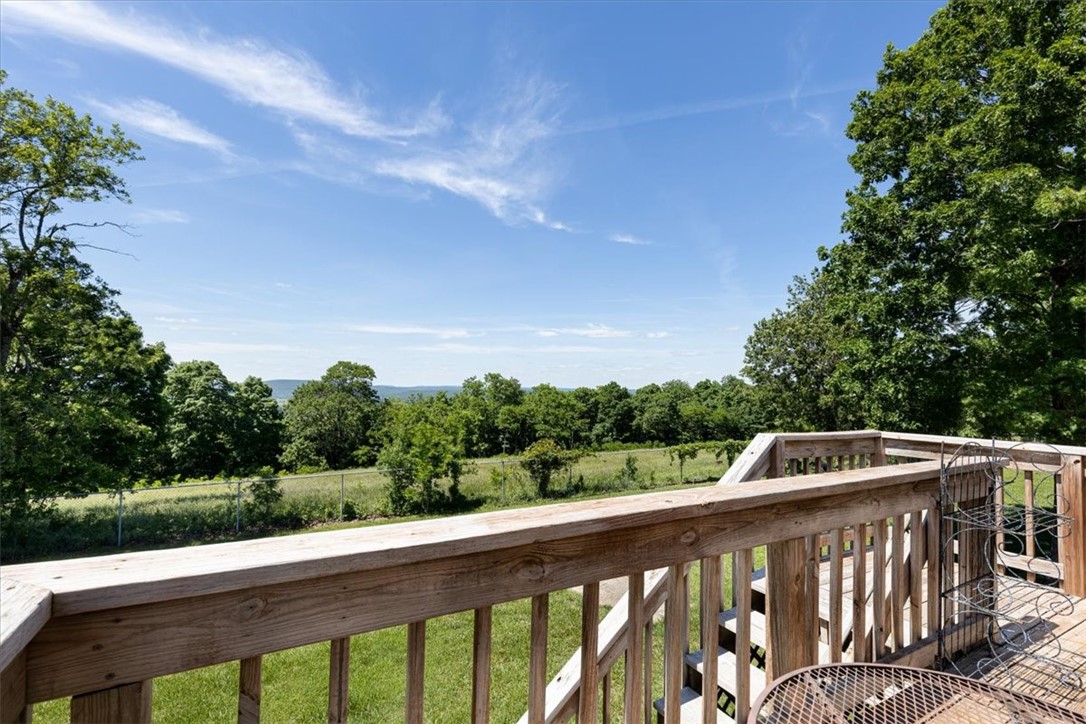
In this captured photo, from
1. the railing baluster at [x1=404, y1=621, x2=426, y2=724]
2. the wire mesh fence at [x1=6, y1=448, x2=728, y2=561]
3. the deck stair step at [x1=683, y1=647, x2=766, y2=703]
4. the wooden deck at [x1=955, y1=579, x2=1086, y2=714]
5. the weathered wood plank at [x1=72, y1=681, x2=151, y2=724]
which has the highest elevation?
the weathered wood plank at [x1=72, y1=681, x2=151, y2=724]

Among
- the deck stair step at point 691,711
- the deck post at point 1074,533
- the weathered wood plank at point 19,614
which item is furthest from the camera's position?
the deck post at point 1074,533

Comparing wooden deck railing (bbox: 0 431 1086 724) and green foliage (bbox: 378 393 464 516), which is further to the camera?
green foliage (bbox: 378 393 464 516)

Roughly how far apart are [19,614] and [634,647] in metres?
1.12

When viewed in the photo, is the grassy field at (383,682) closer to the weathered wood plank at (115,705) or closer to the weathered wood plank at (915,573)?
the weathered wood plank at (915,573)

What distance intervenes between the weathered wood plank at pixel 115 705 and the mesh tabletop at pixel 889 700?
1158 millimetres

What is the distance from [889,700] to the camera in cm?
124

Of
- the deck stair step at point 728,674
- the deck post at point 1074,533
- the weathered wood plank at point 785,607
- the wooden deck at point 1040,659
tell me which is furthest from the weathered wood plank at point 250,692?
the deck post at point 1074,533

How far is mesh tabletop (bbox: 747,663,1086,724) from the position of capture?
114cm

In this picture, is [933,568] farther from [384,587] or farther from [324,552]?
[324,552]

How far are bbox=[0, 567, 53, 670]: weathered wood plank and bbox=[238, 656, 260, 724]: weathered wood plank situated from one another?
29cm

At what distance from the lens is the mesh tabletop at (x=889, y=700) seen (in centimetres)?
114

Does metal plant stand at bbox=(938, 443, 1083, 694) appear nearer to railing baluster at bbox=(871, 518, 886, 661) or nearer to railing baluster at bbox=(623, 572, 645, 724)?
railing baluster at bbox=(871, 518, 886, 661)

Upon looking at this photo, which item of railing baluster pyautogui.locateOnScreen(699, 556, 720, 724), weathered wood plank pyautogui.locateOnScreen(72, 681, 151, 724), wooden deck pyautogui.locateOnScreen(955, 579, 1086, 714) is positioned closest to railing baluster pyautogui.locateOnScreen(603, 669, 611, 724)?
railing baluster pyautogui.locateOnScreen(699, 556, 720, 724)

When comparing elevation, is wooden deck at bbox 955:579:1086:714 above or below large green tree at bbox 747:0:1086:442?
below
